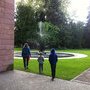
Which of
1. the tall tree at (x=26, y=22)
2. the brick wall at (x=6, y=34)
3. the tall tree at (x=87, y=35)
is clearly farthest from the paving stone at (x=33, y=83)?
the tall tree at (x=87, y=35)

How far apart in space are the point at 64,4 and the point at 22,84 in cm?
4066

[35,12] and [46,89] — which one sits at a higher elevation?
[35,12]

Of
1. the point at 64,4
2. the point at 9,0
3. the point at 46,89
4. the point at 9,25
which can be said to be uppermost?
the point at 64,4

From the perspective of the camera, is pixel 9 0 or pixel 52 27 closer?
pixel 9 0

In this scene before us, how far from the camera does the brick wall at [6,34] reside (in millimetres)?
14562

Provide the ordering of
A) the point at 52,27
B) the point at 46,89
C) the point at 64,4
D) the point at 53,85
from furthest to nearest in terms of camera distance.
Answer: the point at 64,4 → the point at 52,27 → the point at 53,85 → the point at 46,89

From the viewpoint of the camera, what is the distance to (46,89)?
10.4 m

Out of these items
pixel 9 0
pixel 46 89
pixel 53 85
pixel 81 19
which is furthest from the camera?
pixel 81 19

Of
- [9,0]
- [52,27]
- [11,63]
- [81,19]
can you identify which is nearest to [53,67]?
[11,63]

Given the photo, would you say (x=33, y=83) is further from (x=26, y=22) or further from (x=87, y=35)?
(x=87, y=35)

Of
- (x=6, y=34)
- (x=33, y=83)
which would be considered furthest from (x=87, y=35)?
(x=33, y=83)

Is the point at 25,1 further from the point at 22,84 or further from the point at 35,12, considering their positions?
the point at 22,84

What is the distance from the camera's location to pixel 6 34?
14.9 m

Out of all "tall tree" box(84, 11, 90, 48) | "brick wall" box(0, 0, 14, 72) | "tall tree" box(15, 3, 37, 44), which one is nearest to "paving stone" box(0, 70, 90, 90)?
"brick wall" box(0, 0, 14, 72)
